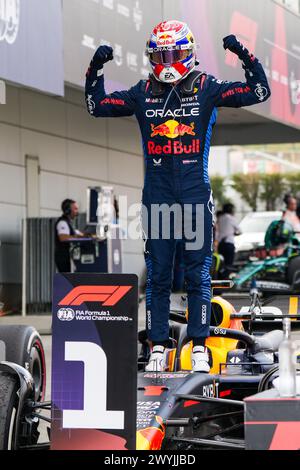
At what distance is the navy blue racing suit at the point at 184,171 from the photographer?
6359mm

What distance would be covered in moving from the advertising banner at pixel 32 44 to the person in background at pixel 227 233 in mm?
9155

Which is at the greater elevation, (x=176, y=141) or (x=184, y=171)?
(x=176, y=141)

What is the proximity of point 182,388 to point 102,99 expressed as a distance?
1.80 m

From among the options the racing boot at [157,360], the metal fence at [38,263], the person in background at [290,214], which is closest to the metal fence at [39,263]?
Result: the metal fence at [38,263]

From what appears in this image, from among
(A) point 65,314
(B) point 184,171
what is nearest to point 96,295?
(A) point 65,314

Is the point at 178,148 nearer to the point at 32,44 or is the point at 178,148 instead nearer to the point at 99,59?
the point at 99,59

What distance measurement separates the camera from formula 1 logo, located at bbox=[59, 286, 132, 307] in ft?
15.5

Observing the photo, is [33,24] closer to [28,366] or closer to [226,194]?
[28,366]

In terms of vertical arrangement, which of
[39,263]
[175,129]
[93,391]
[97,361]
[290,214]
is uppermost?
[290,214]

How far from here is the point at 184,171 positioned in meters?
6.37

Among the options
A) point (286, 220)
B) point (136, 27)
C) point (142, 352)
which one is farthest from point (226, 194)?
point (142, 352)

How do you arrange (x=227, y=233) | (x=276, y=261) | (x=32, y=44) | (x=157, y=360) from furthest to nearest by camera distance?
1. (x=227, y=233)
2. (x=276, y=261)
3. (x=32, y=44)
4. (x=157, y=360)

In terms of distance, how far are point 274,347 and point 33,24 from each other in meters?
5.59

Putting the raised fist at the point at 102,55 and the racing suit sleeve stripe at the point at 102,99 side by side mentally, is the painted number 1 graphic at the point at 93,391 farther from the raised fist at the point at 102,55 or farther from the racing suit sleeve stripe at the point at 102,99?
the raised fist at the point at 102,55
